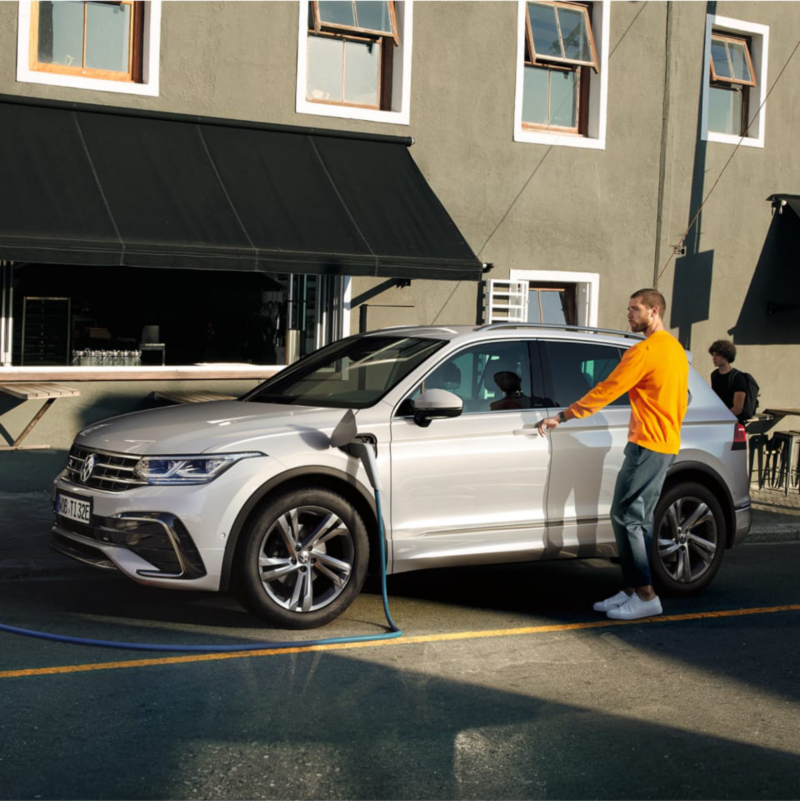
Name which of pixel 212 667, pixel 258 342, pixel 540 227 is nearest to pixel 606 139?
pixel 540 227

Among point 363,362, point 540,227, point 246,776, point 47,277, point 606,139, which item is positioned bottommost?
point 246,776

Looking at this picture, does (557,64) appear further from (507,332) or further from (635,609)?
(635,609)

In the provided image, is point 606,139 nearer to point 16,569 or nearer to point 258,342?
point 258,342

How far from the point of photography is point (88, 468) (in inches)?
282

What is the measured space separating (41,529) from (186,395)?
8.53ft

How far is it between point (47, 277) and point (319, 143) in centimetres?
322

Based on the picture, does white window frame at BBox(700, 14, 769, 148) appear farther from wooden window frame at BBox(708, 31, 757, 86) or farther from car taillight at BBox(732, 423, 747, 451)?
car taillight at BBox(732, 423, 747, 451)

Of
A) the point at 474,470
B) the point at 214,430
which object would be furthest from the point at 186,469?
the point at 474,470

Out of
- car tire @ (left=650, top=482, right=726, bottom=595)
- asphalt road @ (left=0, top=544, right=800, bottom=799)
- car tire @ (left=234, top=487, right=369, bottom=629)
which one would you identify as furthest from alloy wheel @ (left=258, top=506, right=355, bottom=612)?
car tire @ (left=650, top=482, right=726, bottom=595)

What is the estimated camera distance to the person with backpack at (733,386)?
11562mm

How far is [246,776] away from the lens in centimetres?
469

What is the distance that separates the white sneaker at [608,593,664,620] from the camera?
24.9 feet

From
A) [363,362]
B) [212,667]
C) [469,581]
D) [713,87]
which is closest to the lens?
[212,667]

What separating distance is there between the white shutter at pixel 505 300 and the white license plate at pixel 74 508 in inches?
294
